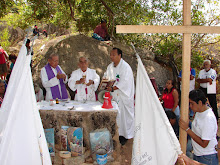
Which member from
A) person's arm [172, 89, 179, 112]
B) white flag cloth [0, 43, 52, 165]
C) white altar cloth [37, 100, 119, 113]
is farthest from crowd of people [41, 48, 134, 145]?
white flag cloth [0, 43, 52, 165]

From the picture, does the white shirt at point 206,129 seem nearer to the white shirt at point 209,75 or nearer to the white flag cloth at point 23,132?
the white flag cloth at point 23,132

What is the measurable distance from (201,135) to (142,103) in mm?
745

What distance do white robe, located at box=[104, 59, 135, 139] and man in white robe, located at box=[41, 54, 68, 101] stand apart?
128cm

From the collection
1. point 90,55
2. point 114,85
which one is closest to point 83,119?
point 114,85

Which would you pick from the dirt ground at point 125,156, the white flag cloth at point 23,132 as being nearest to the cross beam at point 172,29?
the white flag cloth at point 23,132

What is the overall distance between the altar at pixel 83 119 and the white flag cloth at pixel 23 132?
1.78 metres

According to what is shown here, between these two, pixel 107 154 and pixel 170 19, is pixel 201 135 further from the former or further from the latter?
pixel 170 19

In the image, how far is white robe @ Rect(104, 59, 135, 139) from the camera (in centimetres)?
478

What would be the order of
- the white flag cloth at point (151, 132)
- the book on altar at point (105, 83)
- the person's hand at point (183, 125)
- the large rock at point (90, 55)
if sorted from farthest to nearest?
the large rock at point (90, 55), the book on altar at point (105, 83), the person's hand at point (183, 125), the white flag cloth at point (151, 132)

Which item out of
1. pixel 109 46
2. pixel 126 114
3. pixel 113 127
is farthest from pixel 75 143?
pixel 109 46

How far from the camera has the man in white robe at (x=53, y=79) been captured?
16.5 feet

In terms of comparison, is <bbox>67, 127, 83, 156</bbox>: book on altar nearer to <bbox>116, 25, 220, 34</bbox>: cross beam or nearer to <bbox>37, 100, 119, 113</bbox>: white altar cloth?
<bbox>37, 100, 119, 113</bbox>: white altar cloth

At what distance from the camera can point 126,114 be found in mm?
4914

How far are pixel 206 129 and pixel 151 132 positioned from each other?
1.98 feet
